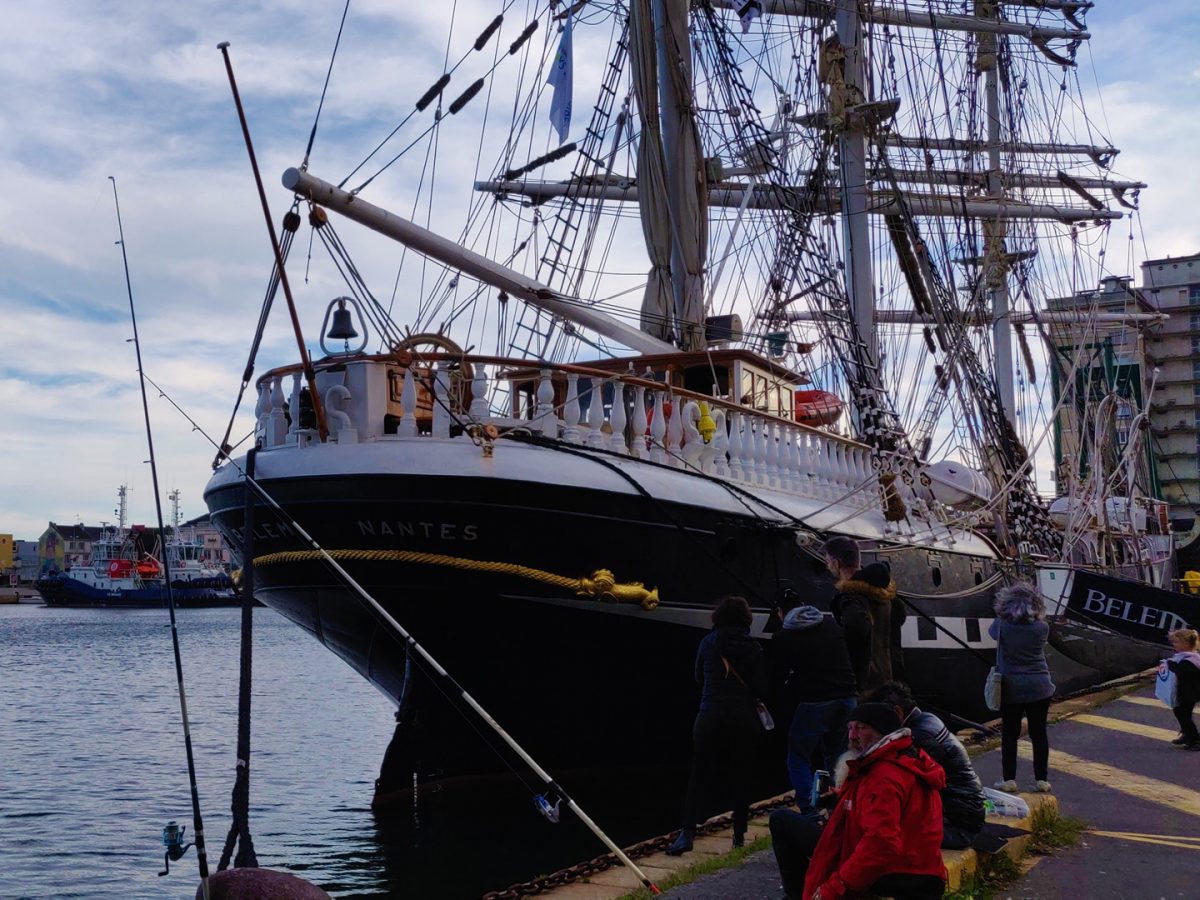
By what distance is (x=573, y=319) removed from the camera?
1440cm

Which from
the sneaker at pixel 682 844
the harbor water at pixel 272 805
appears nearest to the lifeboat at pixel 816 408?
the harbor water at pixel 272 805

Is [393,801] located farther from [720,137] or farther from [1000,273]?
[1000,273]

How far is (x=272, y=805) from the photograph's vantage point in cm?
1573

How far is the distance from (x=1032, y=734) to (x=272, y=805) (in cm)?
1005

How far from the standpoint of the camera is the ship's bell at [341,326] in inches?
432

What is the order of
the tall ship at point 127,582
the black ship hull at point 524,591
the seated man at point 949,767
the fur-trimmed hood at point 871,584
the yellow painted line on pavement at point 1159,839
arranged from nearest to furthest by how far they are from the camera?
1. the seated man at point 949,767
2. the yellow painted line on pavement at point 1159,839
3. the fur-trimmed hood at point 871,584
4. the black ship hull at point 524,591
5. the tall ship at point 127,582

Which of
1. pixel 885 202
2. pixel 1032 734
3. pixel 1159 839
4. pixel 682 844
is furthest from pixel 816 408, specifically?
pixel 885 202

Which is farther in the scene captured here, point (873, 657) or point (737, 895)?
point (873, 657)

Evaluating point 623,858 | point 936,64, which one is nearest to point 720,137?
point 936,64

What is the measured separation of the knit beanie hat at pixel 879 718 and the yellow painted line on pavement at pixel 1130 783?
182 inches

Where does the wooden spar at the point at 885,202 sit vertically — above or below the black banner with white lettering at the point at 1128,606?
above

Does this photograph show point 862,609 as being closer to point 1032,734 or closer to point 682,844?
point 1032,734

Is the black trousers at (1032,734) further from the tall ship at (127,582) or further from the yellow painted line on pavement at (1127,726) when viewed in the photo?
the tall ship at (127,582)

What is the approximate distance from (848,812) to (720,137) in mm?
16947
